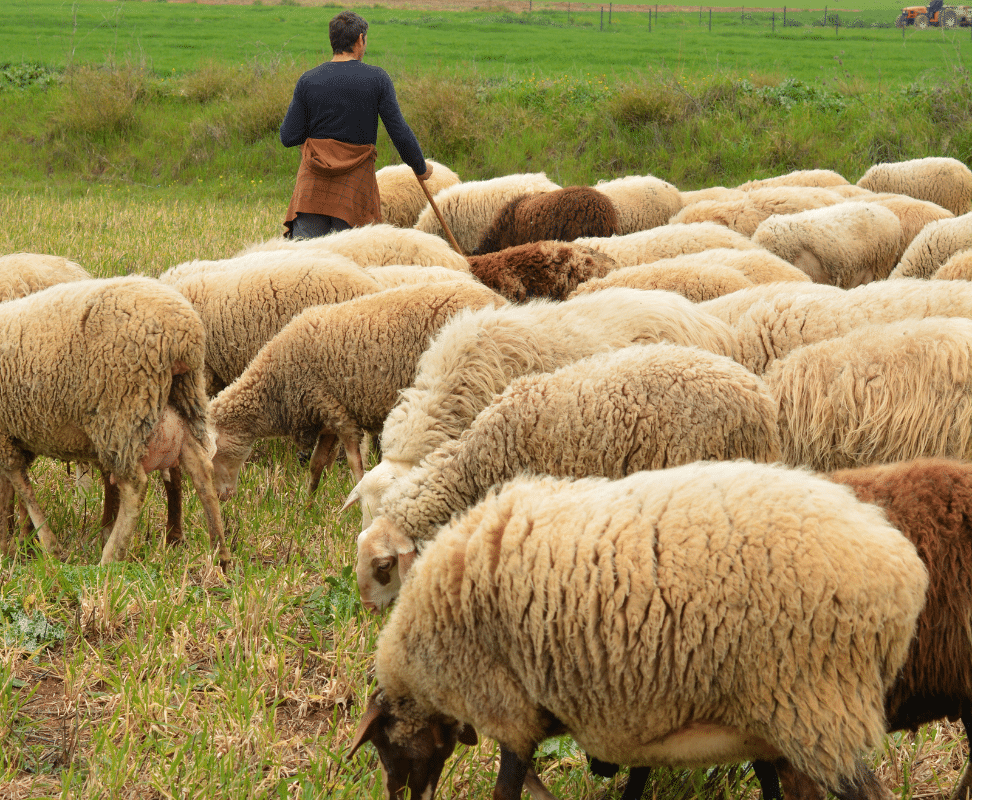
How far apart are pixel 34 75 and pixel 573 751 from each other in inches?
879

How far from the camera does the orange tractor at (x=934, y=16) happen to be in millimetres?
28312

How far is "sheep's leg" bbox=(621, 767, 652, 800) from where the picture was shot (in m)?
2.32

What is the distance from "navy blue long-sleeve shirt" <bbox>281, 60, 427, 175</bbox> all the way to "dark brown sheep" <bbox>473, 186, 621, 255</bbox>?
6.73 feet

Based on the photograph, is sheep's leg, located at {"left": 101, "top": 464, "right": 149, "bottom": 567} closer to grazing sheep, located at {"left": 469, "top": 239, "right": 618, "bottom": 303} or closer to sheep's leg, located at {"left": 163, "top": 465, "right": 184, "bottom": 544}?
sheep's leg, located at {"left": 163, "top": 465, "right": 184, "bottom": 544}

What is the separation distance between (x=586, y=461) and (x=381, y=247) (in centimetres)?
356

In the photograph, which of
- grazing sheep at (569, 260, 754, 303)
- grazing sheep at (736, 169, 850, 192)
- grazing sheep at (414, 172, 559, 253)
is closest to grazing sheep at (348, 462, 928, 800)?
grazing sheep at (569, 260, 754, 303)

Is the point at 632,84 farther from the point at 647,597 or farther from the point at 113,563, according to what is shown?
the point at 647,597

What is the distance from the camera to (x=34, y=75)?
20.6 metres

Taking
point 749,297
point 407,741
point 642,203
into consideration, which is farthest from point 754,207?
point 407,741

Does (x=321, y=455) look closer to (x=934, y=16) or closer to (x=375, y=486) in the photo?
(x=375, y=486)

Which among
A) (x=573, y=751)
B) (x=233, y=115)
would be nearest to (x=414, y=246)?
(x=573, y=751)

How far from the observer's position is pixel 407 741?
2.18 m

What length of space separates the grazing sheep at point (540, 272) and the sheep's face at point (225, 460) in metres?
1.82

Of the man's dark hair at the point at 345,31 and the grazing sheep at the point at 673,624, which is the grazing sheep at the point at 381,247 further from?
the grazing sheep at the point at 673,624
